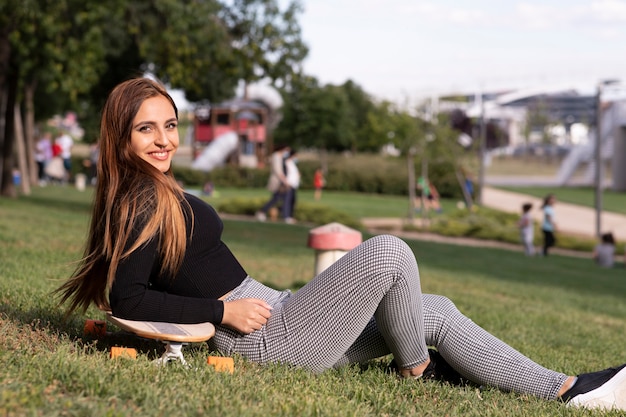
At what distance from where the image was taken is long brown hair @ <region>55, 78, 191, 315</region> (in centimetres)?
326

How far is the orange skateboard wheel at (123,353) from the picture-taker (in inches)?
135

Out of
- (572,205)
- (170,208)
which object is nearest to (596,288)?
(170,208)

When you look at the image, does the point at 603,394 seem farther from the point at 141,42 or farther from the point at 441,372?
the point at 141,42

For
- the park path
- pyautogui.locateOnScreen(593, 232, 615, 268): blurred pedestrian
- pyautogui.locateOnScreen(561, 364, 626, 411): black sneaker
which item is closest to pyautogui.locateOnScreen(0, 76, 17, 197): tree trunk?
the park path

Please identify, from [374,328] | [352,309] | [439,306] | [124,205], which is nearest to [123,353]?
[124,205]

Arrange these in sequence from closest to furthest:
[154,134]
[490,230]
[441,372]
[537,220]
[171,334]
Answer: [171,334], [154,134], [441,372], [490,230], [537,220]

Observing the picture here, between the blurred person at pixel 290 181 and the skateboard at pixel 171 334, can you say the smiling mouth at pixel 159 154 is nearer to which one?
the skateboard at pixel 171 334

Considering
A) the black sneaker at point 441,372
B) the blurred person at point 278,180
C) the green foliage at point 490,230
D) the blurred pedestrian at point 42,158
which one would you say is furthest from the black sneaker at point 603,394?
the blurred pedestrian at point 42,158

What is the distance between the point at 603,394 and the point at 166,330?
5.95ft

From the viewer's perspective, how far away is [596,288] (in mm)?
12602

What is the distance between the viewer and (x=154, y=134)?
3.52 meters

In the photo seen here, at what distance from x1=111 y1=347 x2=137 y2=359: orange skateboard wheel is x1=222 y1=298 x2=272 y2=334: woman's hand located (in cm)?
37

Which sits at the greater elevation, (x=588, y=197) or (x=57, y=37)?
(x=57, y=37)

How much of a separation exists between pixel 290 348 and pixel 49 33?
13.1 m
